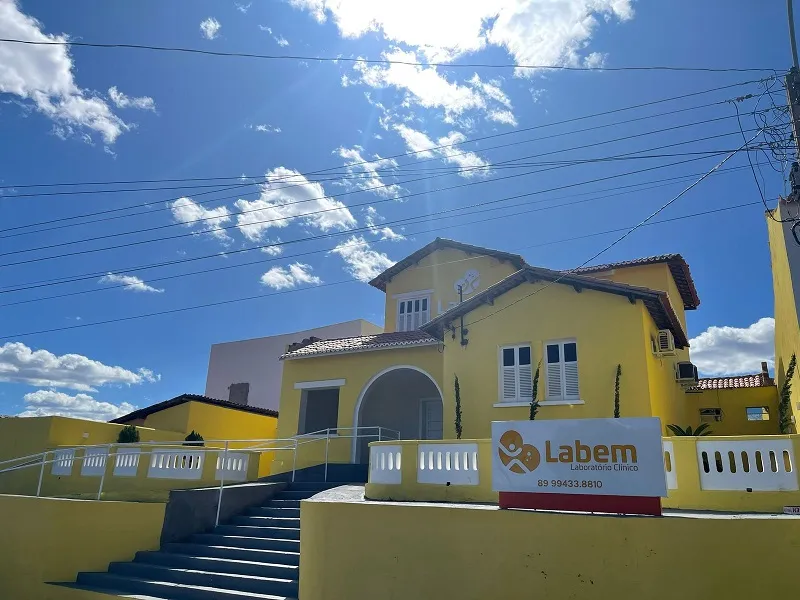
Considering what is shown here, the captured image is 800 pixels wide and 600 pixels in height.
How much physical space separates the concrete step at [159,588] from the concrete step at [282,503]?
2.92 m

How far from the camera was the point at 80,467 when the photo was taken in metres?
15.4

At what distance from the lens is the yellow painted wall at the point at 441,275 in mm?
20391

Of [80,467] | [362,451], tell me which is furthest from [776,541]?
[80,467]

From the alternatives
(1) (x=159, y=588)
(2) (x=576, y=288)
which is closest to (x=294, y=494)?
(1) (x=159, y=588)

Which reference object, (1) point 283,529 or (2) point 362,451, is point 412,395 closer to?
(2) point 362,451

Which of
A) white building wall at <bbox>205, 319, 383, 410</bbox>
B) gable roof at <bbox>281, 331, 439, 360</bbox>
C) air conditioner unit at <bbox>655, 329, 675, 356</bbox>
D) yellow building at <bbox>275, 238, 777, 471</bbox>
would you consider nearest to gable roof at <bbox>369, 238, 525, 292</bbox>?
yellow building at <bbox>275, 238, 777, 471</bbox>

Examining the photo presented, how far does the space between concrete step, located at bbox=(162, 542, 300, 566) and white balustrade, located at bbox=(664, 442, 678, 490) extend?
6139mm

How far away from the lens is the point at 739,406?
1909 cm

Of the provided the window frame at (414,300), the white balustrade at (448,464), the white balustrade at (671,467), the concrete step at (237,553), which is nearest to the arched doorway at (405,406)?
the window frame at (414,300)

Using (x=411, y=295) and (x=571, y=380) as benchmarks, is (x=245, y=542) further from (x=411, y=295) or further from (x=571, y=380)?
(x=411, y=295)

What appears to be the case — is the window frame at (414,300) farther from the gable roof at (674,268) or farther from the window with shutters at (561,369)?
the window with shutters at (561,369)

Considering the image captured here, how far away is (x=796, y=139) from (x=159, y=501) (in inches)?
522

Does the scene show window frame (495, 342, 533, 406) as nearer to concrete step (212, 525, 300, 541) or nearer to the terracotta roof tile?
concrete step (212, 525, 300, 541)

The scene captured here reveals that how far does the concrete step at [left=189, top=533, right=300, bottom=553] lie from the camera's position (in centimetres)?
1079
